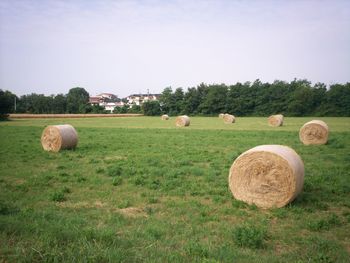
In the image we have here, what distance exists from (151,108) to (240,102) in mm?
27281

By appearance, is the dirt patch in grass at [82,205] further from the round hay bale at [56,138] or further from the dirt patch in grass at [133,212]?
the round hay bale at [56,138]

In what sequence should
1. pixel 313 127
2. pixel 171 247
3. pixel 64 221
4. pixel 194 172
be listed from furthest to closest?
pixel 313 127
pixel 194 172
pixel 64 221
pixel 171 247

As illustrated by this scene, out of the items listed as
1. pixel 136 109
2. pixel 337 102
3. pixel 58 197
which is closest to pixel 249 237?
pixel 58 197

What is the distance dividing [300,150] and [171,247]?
14.8 metres

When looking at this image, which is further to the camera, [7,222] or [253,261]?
[7,222]

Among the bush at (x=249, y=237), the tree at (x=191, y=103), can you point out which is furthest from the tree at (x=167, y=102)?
the bush at (x=249, y=237)

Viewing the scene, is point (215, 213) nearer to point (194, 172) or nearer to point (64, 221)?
point (64, 221)

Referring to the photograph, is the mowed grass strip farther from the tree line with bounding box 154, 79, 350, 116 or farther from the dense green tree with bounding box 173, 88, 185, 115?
the dense green tree with bounding box 173, 88, 185, 115

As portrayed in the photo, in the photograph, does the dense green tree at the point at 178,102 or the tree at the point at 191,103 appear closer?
the tree at the point at 191,103

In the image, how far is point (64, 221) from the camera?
7.23 metres

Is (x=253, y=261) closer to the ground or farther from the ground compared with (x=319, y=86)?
closer to the ground

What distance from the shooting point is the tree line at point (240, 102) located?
8650cm

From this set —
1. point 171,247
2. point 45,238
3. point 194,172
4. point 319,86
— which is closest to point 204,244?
point 171,247

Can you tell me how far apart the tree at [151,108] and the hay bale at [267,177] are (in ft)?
313
